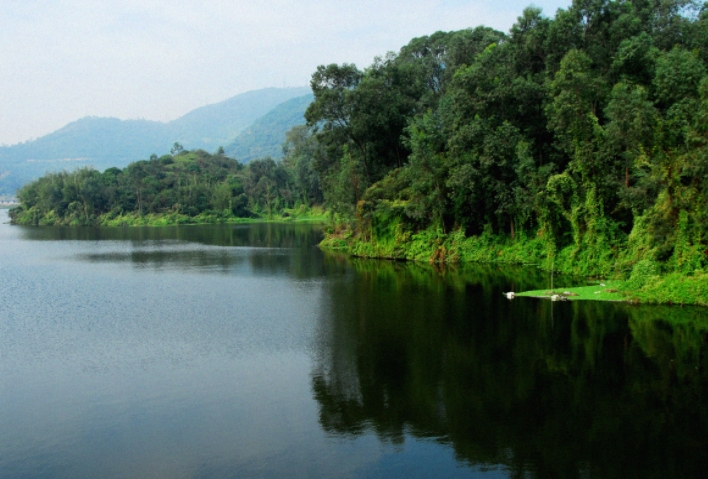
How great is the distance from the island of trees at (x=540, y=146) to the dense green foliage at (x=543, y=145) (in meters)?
0.10

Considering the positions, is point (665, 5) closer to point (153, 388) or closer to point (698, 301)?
point (698, 301)

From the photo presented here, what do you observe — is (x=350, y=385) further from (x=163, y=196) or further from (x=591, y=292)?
(x=163, y=196)

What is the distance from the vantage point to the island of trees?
28.6 meters

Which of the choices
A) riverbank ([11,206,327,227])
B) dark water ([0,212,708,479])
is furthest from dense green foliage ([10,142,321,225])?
dark water ([0,212,708,479])

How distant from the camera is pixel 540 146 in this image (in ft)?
133

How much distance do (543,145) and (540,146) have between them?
1.36ft

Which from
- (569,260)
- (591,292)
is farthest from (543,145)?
(591,292)

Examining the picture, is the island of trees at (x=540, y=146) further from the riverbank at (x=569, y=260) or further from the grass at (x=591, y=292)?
the grass at (x=591, y=292)

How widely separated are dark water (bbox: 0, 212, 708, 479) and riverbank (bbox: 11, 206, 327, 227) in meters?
79.2

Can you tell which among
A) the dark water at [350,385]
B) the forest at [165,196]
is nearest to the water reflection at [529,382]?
the dark water at [350,385]

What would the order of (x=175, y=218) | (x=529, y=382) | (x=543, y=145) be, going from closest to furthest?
1. (x=529, y=382)
2. (x=543, y=145)
3. (x=175, y=218)

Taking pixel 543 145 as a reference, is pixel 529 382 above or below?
below

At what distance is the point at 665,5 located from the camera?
41.1 meters

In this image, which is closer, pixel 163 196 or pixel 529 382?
pixel 529 382
